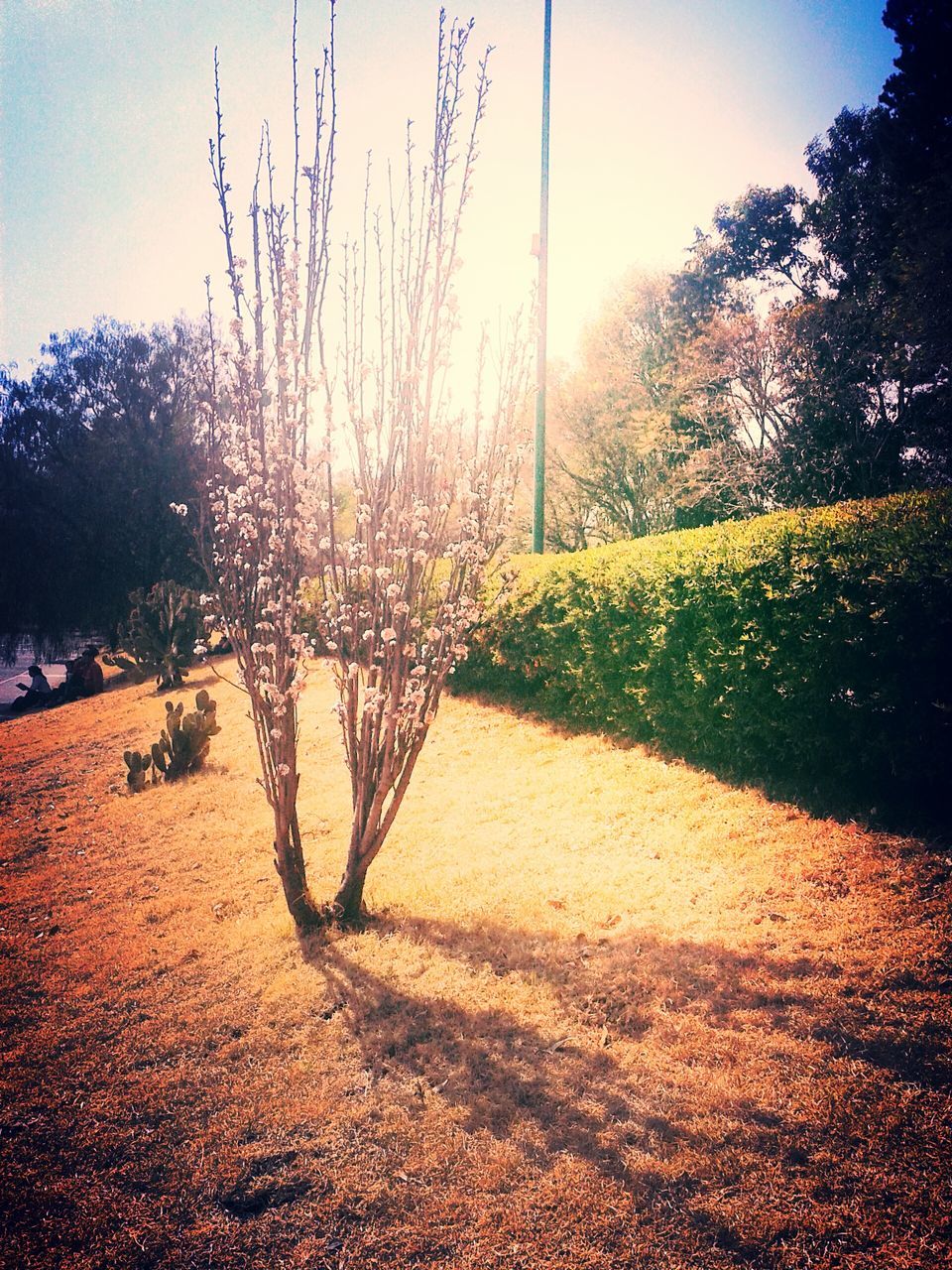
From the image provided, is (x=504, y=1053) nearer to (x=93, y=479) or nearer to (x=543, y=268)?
(x=543, y=268)

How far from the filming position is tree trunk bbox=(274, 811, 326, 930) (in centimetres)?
421

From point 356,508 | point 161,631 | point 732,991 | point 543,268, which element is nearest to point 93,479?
point 161,631

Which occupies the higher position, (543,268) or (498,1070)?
(543,268)

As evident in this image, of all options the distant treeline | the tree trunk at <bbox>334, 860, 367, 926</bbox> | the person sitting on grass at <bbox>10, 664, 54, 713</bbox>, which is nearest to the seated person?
the person sitting on grass at <bbox>10, 664, 54, 713</bbox>

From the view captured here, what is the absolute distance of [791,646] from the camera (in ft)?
16.4

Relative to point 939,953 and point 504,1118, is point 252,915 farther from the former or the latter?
point 939,953

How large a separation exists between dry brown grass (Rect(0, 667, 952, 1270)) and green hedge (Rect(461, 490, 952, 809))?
0.54 meters

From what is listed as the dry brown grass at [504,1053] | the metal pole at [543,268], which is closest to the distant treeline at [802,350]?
the metal pole at [543,268]

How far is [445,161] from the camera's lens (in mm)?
3939

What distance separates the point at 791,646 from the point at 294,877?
431cm

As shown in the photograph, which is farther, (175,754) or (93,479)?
(93,479)

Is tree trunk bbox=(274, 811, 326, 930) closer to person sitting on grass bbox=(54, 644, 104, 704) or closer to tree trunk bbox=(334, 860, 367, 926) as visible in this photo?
tree trunk bbox=(334, 860, 367, 926)

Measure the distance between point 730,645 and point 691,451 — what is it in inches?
670

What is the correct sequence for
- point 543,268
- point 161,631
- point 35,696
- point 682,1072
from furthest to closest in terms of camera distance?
point 161,631, point 35,696, point 543,268, point 682,1072
